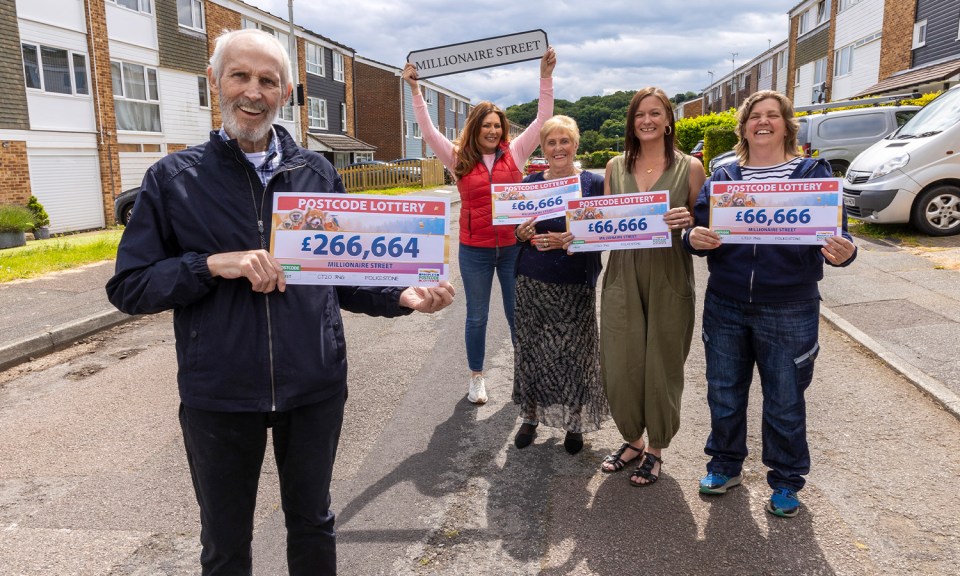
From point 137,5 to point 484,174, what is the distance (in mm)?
23585

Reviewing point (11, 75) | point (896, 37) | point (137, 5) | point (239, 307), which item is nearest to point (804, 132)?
point (239, 307)

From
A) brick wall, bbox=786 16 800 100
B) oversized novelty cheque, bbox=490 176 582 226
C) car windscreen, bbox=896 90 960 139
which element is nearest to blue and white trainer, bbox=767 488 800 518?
oversized novelty cheque, bbox=490 176 582 226

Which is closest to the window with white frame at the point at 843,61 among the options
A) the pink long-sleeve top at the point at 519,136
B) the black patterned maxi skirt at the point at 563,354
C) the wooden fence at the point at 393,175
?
the wooden fence at the point at 393,175

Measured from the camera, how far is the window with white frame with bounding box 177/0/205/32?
83.4ft

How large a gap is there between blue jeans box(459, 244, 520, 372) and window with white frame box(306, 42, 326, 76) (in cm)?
3730

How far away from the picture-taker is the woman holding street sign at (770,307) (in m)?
3.28

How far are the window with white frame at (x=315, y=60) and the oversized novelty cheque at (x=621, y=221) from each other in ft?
127

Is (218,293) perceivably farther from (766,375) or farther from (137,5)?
(137,5)

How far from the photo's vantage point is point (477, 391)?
512 centimetres

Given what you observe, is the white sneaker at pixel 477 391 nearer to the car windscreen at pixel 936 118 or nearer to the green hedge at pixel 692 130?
the car windscreen at pixel 936 118

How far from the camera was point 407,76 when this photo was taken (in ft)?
15.1

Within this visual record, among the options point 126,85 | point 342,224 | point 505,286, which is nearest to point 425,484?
point 505,286

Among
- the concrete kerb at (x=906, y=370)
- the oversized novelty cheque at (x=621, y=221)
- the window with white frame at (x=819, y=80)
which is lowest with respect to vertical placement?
the concrete kerb at (x=906, y=370)

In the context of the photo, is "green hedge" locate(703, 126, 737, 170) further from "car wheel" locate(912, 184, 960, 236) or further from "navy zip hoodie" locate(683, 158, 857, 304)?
"navy zip hoodie" locate(683, 158, 857, 304)
